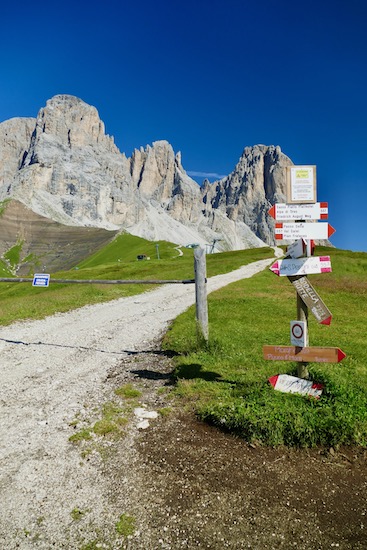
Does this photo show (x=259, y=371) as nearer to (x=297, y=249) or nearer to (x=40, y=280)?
(x=297, y=249)

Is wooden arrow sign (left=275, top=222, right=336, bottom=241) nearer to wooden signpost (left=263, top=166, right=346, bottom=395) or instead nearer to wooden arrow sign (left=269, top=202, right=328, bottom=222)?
wooden signpost (left=263, top=166, right=346, bottom=395)

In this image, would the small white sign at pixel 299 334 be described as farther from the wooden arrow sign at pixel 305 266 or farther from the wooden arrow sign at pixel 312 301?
the wooden arrow sign at pixel 305 266

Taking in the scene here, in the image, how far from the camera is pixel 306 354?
8.38 meters

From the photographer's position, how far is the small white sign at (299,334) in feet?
27.3

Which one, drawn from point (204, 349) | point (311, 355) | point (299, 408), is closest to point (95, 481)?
point (299, 408)

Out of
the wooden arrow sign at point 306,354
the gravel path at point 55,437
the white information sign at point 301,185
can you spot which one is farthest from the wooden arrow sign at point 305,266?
the gravel path at point 55,437

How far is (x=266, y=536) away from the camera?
15.7 feet

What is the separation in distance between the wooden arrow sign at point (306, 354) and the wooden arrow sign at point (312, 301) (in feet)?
2.09

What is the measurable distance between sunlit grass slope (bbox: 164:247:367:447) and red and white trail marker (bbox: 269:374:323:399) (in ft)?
0.58

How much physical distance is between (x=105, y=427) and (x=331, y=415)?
4489 millimetres

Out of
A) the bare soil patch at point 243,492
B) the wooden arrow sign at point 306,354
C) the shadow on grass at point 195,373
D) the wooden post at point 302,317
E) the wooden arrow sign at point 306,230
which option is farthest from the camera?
the shadow on grass at point 195,373

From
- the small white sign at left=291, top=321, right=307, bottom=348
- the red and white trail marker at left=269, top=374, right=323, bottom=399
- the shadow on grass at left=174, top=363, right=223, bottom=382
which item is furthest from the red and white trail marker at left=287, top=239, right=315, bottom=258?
the shadow on grass at left=174, top=363, right=223, bottom=382

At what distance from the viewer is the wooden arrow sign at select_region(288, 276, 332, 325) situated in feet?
26.7

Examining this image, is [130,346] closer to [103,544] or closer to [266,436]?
[266,436]
